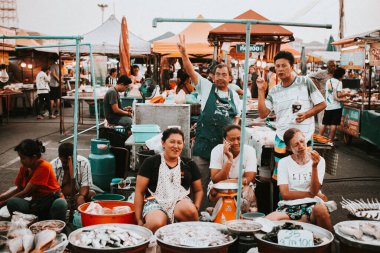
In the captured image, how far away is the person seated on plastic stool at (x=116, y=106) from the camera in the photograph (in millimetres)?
9586

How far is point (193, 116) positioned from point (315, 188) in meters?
5.49

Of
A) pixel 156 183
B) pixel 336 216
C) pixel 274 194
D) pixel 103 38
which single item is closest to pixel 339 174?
pixel 336 216

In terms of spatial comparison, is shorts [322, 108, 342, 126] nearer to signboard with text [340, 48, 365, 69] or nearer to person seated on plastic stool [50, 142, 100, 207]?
signboard with text [340, 48, 365, 69]

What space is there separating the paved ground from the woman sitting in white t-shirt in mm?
1609

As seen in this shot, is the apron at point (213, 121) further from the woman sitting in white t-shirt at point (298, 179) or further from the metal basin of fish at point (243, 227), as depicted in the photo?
the metal basin of fish at point (243, 227)

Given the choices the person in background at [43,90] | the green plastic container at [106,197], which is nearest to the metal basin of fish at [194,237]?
the green plastic container at [106,197]

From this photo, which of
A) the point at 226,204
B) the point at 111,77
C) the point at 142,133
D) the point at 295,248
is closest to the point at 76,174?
the point at 142,133

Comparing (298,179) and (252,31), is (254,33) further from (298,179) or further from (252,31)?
(298,179)

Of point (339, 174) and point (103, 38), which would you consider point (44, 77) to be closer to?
point (103, 38)

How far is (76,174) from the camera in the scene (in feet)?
18.9

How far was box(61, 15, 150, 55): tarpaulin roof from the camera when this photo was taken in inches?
608

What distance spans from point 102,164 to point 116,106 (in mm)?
2461

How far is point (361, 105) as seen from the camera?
480 inches

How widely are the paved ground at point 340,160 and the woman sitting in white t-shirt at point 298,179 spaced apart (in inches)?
63.4
